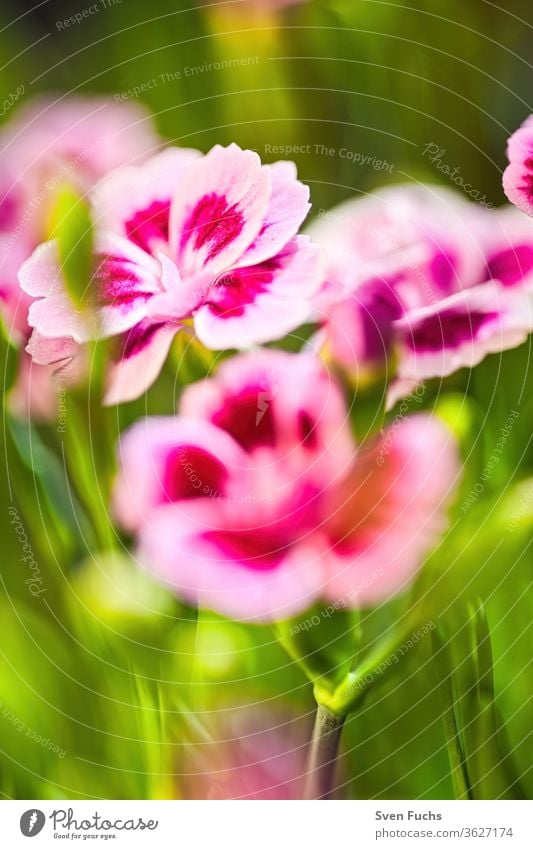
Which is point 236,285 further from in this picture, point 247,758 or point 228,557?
point 247,758

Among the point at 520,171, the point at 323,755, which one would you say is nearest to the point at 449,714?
the point at 323,755

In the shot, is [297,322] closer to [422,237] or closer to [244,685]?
[422,237]

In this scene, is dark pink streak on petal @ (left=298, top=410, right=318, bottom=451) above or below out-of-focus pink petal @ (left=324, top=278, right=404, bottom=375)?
below

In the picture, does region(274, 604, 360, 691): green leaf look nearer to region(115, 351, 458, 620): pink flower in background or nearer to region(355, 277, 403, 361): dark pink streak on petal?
region(115, 351, 458, 620): pink flower in background

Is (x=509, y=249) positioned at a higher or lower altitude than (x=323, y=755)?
higher
